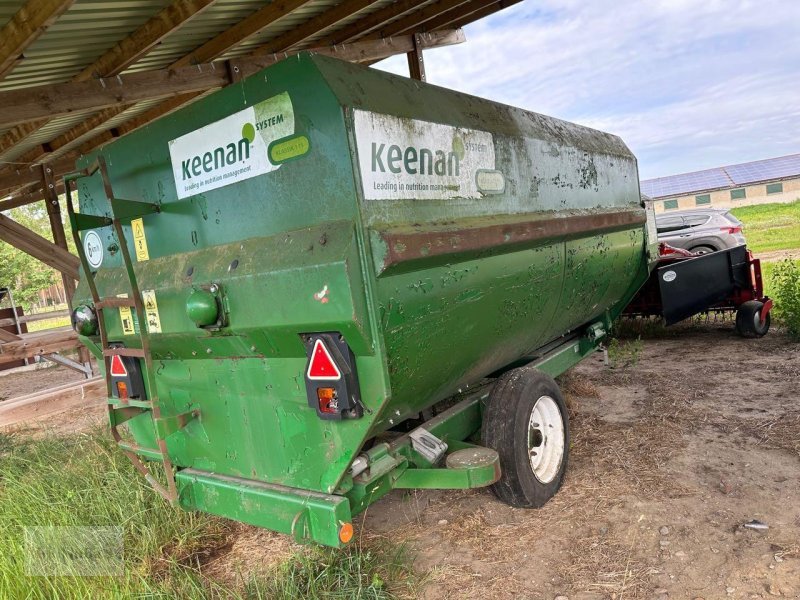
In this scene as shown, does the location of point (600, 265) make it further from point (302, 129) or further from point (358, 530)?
point (302, 129)

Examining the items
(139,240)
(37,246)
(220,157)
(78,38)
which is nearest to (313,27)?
(78,38)

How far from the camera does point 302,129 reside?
2443mm

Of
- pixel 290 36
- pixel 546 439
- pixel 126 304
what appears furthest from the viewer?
pixel 290 36

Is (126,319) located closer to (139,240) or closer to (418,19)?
(139,240)

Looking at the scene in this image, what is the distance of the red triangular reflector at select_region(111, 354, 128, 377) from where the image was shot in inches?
128

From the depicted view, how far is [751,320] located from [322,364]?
23.1ft

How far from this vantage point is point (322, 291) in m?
2.31

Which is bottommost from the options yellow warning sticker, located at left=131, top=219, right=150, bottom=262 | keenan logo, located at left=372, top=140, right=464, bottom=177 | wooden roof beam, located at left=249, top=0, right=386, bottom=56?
yellow warning sticker, located at left=131, top=219, right=150, bottom=262

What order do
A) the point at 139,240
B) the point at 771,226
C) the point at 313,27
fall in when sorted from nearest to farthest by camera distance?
the point at 139,240
the point at 313,27
the point at 771,226

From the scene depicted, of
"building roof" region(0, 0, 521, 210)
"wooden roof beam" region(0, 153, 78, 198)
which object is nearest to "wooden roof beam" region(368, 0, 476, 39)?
"building roof" region(0, 0, 521, 210)

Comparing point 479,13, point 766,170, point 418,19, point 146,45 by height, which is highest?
point 479,13

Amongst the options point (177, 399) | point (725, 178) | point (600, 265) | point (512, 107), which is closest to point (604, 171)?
point (600, 265)

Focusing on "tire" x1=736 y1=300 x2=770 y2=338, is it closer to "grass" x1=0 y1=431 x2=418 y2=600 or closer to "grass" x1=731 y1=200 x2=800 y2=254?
"grass" x1=0 y1=431 x2=418 y2=600

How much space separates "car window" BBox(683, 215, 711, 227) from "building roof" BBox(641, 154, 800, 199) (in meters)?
25.2
